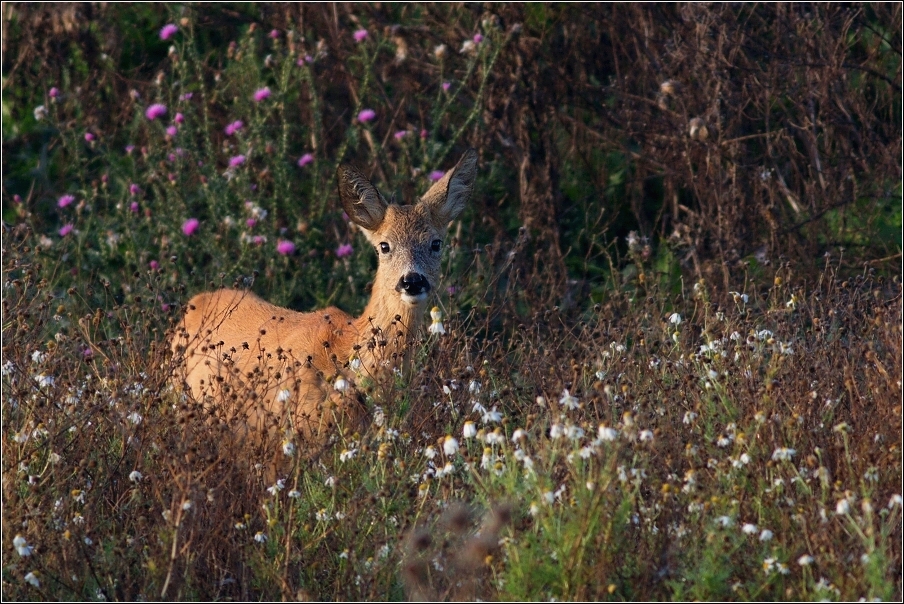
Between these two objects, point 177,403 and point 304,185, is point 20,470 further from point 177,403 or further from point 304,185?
point 304,185

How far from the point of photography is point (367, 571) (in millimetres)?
3992

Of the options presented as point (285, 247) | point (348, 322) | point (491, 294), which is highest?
point (348, 322)

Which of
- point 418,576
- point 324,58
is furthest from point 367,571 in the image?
point 324,58

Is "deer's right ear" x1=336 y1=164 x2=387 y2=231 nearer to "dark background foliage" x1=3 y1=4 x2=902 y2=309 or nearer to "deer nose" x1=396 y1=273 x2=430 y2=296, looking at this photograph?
"deer nose" x1=396 y1=273 x2=430 y2=296

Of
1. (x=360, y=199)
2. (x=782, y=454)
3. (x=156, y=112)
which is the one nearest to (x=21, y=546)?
(x=782, y=454)

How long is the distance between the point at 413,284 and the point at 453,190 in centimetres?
97

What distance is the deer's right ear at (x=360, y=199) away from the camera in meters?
6.17

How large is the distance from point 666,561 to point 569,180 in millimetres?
5464

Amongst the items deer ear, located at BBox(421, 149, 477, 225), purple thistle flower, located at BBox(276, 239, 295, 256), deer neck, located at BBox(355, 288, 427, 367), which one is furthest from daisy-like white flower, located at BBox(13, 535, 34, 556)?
purple thistle flower, located at BBox(276, 239, 295, 256)

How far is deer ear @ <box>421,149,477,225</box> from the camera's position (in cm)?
640

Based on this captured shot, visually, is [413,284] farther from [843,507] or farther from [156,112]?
[156,112]

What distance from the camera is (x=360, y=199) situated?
20.5ft

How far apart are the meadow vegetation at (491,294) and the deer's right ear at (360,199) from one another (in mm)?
577

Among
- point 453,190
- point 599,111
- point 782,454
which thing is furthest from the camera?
point 599,111
